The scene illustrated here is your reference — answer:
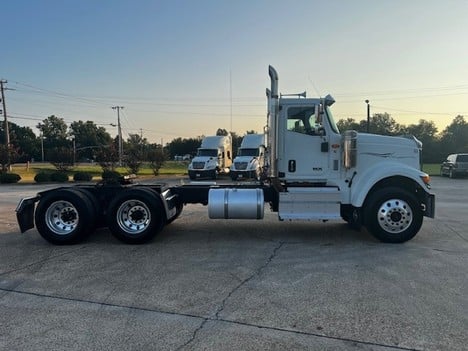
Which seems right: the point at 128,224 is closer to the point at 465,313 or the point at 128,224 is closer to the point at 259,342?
the point at 259,342

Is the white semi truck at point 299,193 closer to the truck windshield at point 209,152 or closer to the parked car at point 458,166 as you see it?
the truck windshield at point 209,152

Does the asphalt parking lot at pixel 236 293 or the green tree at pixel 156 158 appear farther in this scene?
the green tree at pixel 156 158

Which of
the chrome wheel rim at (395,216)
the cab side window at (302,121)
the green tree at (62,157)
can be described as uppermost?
the cab side window at (302,121)

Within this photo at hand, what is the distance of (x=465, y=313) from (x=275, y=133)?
4.86 m

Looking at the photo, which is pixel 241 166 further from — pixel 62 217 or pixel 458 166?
pixel 62 217

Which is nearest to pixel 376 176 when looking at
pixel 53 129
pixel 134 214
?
pixel 134 214

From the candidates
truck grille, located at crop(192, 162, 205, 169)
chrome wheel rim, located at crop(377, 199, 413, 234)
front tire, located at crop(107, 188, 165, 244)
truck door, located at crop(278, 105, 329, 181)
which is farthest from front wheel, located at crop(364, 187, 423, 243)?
truck grille, located at crop(192, 162, 205, 169)

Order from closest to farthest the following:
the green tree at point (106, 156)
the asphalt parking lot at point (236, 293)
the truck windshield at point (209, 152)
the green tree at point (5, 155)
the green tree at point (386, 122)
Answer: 1. the asphalt parking lot at point (236, 293)
2. the truck windshield at point (209, 152)
3. the green tree at point (5, 155)
4. the green tree at point (106, 156)
5. the green tree at point (386, 122)

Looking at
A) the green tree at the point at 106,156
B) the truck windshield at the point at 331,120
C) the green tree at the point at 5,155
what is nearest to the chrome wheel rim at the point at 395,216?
the truck windshield at the point at 331,120

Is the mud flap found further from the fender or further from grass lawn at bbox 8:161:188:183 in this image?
grass lawn at bbox 8:161:188:183

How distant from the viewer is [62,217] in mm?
8086

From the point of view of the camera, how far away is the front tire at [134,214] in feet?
25.6

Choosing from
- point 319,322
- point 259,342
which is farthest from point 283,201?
point 259,342

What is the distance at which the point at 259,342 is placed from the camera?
12.5ft
